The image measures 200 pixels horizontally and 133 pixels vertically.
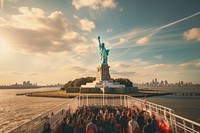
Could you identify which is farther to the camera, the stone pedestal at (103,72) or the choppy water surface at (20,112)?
the stone pedestal at (103,72)

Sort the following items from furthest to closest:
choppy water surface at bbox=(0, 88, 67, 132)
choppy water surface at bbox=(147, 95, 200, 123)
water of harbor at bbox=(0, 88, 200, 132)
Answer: choppy water surface at bbox=(147, 95, 200, 123), water of harbor at bbox=(0, 88, 200, 132), choppy water surface at bbox=(0, 88, 67, 132)

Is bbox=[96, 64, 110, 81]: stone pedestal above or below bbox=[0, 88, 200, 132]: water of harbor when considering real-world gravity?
above

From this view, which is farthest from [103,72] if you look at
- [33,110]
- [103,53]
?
[33,110]

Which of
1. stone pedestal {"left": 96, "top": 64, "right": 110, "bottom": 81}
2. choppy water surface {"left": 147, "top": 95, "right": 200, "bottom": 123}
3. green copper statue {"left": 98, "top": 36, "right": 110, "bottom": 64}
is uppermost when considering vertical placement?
green copper statue {"left": 98, "top": 36, "right": 110, "bottom": 64}

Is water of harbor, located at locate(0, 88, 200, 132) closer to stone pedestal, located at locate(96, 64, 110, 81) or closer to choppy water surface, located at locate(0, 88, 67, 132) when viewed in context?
choppy water surface, located at locate(0, 88, 67, 132)

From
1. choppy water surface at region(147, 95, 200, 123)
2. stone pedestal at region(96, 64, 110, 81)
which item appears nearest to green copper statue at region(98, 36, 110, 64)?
stone pedestal at region(96, 64, 110, 81)

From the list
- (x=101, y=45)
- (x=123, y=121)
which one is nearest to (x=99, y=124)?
(x=123, y=121)

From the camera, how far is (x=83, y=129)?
30.3ft

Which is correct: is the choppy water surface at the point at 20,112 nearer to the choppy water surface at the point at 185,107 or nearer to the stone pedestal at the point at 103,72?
the stone pedestal at the point at 103,72

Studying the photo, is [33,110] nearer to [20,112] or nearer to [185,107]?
[20,112]

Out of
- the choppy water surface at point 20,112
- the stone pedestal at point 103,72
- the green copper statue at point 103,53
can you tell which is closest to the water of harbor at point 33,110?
the choppy water surface at point 20,112

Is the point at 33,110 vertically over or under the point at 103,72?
under

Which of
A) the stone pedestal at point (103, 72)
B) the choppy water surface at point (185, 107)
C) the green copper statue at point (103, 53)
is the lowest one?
the choppy water surface at point (185, 107)

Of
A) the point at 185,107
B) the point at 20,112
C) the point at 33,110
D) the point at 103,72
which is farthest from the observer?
the point at 103,72
